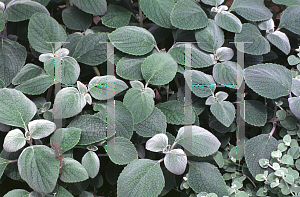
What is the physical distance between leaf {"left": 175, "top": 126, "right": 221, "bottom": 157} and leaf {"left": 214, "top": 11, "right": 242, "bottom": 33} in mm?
251

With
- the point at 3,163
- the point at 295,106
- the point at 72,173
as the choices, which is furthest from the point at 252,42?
the point at 3,163

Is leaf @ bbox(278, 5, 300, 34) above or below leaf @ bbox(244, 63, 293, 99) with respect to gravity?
above

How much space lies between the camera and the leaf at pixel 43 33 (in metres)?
0.65

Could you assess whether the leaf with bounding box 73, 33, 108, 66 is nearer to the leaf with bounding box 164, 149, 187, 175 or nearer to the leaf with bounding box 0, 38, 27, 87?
the leaf with bounding box 0, 38, 27, 87

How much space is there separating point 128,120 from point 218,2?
1.21ft

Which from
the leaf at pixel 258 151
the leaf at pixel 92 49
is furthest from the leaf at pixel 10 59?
the leaf at pixel 258 151

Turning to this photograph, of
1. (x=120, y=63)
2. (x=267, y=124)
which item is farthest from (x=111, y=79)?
(x=267, y=124)

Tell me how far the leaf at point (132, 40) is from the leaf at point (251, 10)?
0.77ft

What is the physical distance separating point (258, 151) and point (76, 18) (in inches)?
21.4

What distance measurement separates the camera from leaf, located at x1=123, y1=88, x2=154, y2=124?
0.61 metres

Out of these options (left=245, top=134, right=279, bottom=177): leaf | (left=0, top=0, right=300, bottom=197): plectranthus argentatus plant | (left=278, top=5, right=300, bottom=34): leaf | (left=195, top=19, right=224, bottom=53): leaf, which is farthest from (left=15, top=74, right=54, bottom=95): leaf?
(left=278, top=5, right=300, bottom=34): leaf

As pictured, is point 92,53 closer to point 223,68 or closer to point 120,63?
point 120,63

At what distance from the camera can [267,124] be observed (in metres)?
0.72

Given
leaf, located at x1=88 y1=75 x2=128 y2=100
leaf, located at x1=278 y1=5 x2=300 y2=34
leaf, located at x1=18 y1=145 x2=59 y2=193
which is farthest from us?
leaf, located at x1=278 y1=5 x2=300 y2=34
